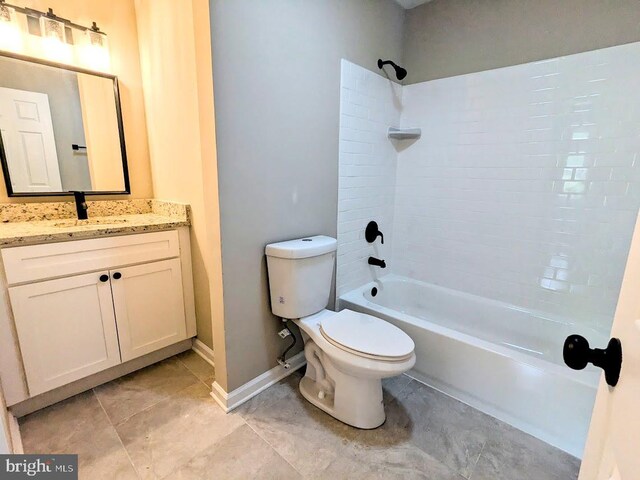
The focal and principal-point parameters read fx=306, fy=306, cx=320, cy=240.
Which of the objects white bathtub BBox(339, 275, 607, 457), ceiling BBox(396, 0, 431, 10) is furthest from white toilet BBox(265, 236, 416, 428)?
ceiling BBox(396, 0, 431, 10)

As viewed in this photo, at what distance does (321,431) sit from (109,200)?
185cm

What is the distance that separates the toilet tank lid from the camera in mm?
1516

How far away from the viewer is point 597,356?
51 centimetres

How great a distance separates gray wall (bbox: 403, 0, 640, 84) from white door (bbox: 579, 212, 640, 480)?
1.78m

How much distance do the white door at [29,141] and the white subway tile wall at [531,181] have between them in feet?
7.37

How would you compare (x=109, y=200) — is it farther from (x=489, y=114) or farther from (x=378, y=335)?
(x=489, y=114)

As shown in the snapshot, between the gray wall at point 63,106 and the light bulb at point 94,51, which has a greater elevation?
the light bulb at point 94,51

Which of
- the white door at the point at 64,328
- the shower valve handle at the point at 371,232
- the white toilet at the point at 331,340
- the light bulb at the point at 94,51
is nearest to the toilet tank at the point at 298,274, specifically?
the white toilet at the point at 331,340

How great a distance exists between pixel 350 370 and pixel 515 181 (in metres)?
1.53

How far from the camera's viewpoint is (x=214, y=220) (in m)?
1.40

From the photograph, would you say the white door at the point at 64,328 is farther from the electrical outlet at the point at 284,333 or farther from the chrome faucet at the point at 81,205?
the electrical outlet at the point at 284,333

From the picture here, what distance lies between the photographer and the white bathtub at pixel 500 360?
4.41 ft

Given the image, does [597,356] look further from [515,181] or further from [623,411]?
[515,181]

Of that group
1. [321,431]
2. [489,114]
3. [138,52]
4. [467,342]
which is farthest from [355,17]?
[321,431]
